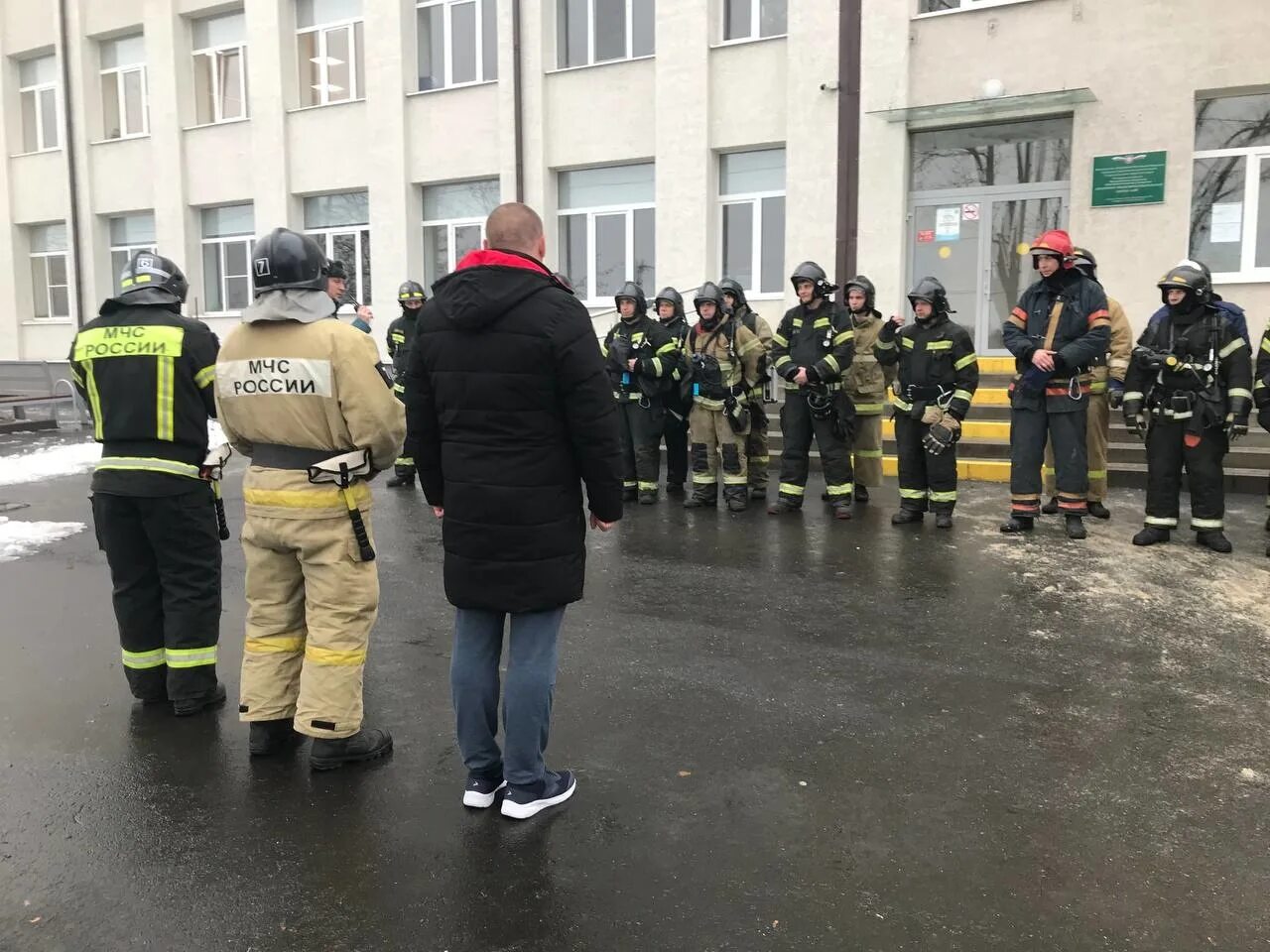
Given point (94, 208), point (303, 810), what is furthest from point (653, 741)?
point (94, 208)

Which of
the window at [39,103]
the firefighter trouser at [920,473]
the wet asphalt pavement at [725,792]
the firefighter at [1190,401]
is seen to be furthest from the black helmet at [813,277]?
the window at [39,103]

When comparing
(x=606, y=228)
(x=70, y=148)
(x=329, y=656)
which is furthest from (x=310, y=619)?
(x=70, y=148)

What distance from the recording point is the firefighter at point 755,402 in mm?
9688

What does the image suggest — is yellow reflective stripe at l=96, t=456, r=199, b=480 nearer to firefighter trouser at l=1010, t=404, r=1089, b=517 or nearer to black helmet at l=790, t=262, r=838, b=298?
black helmet at l=790, t=262, r=838, b=298

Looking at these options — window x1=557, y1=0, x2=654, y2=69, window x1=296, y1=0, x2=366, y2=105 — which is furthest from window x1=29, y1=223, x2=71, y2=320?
window x1=557, y1=0, x2=654, y2=69

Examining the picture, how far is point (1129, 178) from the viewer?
12.0 meters

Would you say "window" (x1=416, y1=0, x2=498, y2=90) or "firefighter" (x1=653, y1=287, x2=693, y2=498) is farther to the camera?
"window" (x1=416, y1=0, x2=498, y2=90)

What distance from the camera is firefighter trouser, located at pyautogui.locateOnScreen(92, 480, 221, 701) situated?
4393 mm

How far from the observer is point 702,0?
47.7ft

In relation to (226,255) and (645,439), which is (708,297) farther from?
(226,255)

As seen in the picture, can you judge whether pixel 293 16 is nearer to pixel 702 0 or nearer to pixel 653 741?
pixel 702 0

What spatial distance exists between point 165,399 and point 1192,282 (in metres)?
6.90

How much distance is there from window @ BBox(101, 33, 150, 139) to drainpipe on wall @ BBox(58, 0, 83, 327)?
27.3 inches

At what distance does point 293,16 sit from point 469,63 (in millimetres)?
4205
